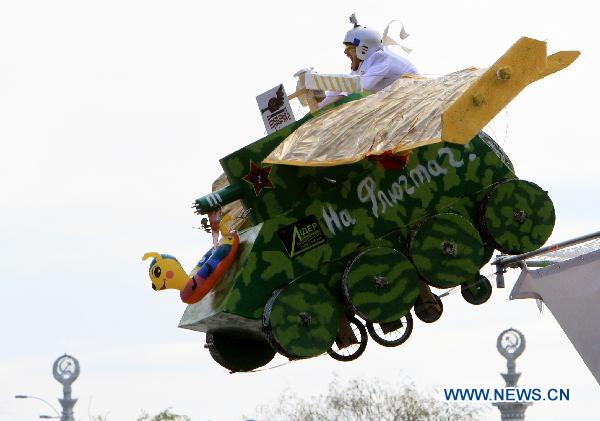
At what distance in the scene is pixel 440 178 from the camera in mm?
30625

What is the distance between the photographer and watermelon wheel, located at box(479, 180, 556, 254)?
3078 centimetres

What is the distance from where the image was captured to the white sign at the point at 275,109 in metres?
30.9

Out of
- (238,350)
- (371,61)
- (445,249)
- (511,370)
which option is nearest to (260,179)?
(445,249)

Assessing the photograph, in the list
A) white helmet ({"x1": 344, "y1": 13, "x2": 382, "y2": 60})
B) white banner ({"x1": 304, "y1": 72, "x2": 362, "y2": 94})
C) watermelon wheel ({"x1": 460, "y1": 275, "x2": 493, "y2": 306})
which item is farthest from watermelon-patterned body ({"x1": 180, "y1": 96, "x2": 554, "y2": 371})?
white helmet ({"x1": 344, "y1": 13, "x2": 382, "y2": 60})

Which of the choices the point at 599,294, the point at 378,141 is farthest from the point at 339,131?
the point at 599,294

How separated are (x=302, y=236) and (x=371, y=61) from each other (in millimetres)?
3719

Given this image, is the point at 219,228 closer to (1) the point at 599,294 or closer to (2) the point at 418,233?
(2) the point at 418,233

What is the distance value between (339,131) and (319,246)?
5.72 feet

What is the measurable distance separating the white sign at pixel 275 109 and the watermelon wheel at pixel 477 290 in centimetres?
367

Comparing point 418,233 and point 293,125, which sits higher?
point 293,125

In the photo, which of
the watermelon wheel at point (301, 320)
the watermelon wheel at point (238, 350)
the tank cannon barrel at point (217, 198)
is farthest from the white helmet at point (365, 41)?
the watermelon wheel at point (238, 350)

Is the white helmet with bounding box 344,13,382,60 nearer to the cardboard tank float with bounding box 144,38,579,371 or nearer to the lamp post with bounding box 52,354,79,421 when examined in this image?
the cardboard tank float with bounding box 144,38,579,371

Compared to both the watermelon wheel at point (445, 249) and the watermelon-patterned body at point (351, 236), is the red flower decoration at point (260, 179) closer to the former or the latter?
the watermelon-patterned body at point (351, 236)

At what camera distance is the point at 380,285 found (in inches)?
1183
